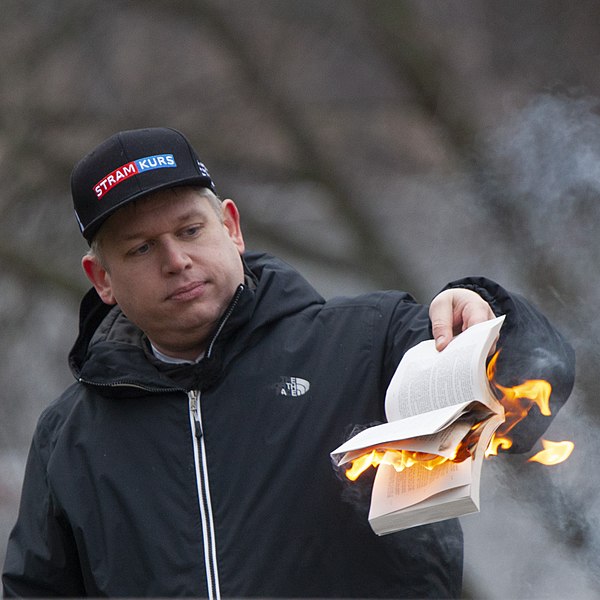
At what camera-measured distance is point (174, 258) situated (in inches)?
110

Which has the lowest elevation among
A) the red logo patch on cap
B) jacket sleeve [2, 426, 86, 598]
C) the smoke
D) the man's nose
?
jacket sleeve [2, 426, 86, 598]

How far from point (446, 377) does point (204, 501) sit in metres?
0.67

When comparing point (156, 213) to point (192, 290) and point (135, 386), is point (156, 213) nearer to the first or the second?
point (192, 290)

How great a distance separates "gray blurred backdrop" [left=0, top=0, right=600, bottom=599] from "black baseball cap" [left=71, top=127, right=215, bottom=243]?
137 centimetres

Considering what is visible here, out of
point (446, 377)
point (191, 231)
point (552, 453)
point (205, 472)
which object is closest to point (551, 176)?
point (191, 231)

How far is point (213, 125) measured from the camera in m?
5.55

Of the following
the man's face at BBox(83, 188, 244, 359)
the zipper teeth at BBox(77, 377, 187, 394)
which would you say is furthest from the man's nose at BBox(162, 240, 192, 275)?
the zipper teeth at BBox(77, 377, 187, 394)

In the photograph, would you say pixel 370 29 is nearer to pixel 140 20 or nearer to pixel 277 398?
pixel 140 20

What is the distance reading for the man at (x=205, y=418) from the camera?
2602 mm

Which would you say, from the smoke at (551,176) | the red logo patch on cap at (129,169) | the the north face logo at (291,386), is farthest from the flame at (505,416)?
the smoke at (551,176)

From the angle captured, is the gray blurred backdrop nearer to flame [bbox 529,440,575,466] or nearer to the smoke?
the smoke

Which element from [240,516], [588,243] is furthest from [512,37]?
[240,516]

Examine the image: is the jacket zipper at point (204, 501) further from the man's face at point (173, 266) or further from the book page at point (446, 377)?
the book page at point (446, 377)

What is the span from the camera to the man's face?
2809 millimetres
